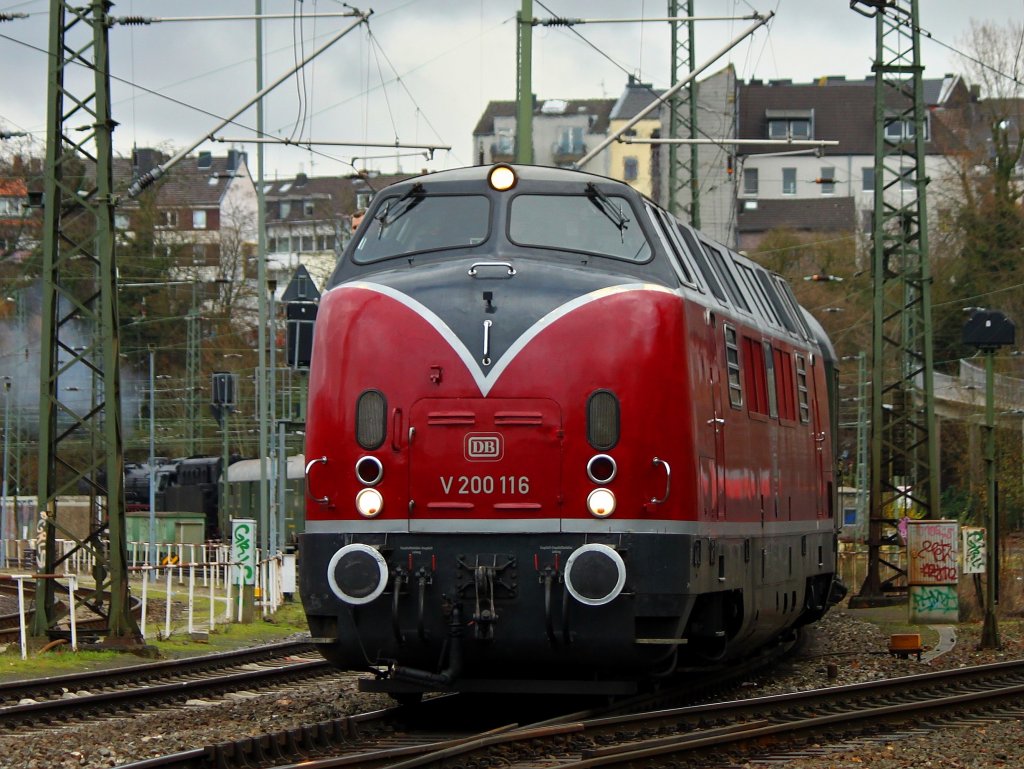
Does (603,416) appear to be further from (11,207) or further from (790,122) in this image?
(790,122)

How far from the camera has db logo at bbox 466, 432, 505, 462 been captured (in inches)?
471

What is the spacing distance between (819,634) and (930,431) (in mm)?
7941

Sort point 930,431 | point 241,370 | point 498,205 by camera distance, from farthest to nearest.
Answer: point 241,370 < point 930,431 < point 498,205

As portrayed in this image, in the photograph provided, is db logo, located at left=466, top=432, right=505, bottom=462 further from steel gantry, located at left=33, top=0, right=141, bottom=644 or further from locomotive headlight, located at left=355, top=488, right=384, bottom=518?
steel gantry, located at left=33, top=0, right=141, bottom=644

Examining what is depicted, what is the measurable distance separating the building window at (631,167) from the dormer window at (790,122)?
27.5 feet

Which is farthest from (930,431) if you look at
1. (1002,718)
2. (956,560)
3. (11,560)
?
(11,560)

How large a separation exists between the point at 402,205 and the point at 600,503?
3.01 m

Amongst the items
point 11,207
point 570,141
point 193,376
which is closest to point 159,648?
point 193,376

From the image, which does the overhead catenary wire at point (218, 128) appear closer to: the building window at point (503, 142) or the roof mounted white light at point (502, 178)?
the roof mounted white light at point (502, 178)

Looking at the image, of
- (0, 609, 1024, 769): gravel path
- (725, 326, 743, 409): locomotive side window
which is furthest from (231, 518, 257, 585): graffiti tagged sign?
(725, 326, 743, 409): locomotive side window

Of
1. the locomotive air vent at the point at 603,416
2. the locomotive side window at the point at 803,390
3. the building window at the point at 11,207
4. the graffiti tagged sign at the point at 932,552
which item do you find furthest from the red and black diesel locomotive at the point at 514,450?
the building window at the point at 11,207

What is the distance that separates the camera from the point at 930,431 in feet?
100

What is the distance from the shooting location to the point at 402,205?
13312mm

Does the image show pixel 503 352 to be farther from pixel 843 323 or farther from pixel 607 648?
pixel 843 323
